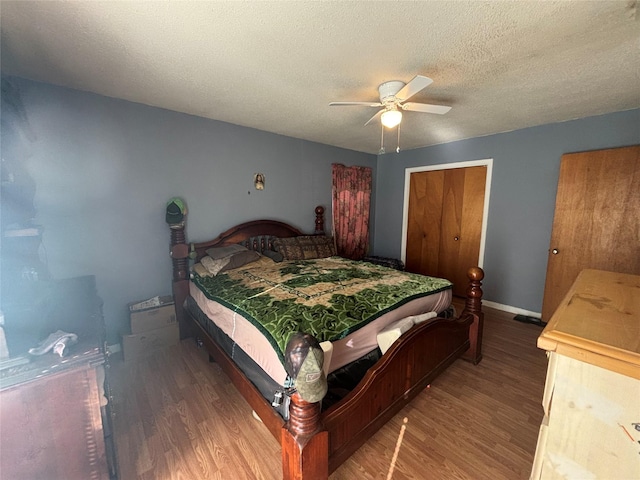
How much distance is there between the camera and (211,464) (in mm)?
1392

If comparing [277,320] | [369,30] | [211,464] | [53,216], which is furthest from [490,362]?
[53,216]

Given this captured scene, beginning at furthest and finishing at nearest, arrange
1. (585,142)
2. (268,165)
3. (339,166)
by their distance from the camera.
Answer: (339,166) → (268,165) → (585,142)

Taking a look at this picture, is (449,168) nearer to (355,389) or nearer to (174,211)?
(355,389)

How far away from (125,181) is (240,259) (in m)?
1.28

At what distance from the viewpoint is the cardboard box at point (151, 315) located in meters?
2.33

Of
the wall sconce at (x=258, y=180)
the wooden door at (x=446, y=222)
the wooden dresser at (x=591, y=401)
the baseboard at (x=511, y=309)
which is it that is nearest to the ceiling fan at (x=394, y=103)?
the wall sconce at (x=258, y=180)

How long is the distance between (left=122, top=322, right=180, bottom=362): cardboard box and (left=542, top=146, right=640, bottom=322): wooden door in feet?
12.8

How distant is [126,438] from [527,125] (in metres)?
4.67

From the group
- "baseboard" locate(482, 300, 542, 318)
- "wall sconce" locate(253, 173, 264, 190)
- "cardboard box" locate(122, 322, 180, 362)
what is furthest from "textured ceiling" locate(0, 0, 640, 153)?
"baseboard" locate(482, 300, 542, 318)

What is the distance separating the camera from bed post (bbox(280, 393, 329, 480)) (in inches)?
42.3

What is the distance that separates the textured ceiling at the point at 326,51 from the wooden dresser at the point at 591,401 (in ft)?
4.88

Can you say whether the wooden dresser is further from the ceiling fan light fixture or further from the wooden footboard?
the ceiling fan light fixture

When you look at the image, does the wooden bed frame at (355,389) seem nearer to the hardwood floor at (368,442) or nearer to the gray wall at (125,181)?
the hardwood floor at (368,442)

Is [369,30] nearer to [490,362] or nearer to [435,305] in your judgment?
[435,305]
